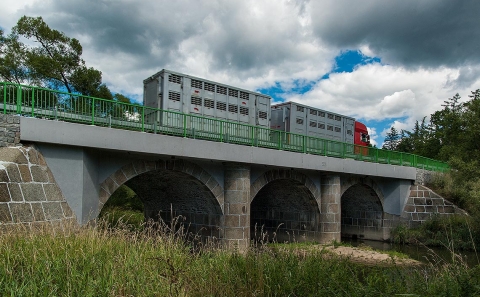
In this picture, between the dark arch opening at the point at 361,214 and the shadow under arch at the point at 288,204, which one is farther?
the dark arch opening at the point at 361,214

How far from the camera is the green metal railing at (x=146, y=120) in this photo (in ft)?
30.3

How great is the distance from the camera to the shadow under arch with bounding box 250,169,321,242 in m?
16.4

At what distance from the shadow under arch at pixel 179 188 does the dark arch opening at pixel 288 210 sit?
10.9 ft

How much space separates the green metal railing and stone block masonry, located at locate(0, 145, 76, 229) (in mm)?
1146

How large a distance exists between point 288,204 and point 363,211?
6.35m

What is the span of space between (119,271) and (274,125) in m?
14.5

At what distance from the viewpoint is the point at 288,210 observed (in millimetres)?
20000

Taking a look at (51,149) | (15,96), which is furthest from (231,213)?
(15,96)

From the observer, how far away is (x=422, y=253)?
17703 mm

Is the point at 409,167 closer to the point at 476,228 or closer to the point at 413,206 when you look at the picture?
the point at 413,206

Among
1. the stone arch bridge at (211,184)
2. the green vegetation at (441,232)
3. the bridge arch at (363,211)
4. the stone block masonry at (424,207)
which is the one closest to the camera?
the stone arch bridge at (211,184)

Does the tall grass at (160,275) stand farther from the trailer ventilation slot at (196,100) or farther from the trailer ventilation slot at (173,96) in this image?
the trailer ventilation slot at (196,100)

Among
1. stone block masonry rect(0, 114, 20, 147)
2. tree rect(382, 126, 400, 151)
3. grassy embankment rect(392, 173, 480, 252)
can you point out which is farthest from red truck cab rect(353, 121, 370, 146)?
tree rect(382, 126, 400, 151)

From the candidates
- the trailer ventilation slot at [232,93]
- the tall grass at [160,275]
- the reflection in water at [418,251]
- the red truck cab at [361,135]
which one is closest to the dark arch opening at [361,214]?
the reflection in water at [418,251]
